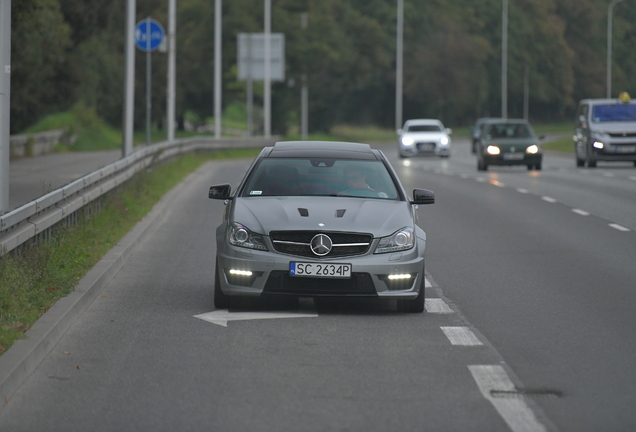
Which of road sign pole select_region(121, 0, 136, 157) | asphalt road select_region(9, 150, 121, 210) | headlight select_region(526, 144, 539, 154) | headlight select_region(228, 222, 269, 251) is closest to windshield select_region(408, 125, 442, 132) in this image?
headlight select_region(526, 144, 539, 154)

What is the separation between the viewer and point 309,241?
979 centimetres

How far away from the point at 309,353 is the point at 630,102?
3174 cm

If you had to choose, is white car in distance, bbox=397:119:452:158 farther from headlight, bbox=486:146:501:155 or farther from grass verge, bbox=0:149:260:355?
grass verge, bbox=0:149:260:355

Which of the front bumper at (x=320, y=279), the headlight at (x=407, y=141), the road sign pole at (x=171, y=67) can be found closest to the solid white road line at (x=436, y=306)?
the front bumper at (x=320, y=279)

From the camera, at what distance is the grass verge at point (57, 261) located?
8844 mm

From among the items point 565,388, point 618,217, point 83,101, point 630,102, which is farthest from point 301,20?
point 565,388

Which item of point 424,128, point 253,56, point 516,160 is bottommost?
point 516,160

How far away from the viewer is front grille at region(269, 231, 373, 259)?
32.1ft

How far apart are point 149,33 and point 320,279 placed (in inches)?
769

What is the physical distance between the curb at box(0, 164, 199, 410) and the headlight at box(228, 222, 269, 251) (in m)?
1.32

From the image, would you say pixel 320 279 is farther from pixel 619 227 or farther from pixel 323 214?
pixel 619 227

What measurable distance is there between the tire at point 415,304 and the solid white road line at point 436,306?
0.16 metres

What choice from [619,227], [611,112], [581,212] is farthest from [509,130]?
[619,227]

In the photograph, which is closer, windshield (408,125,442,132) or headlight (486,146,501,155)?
headlight (486,146,501,155)
